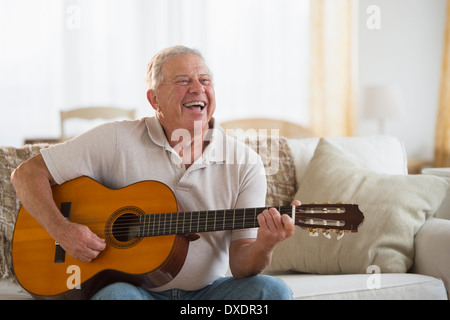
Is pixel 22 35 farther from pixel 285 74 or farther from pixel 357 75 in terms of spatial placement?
pixel 357 75

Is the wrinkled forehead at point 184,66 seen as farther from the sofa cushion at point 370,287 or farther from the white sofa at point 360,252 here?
the sofa cushion at point 370,287

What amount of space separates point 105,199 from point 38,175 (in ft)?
0.73

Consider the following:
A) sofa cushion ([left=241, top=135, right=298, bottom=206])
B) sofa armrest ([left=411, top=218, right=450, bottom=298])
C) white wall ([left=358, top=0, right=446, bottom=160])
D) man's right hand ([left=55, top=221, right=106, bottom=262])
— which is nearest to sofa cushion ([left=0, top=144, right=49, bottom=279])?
man's right hand ([left=55, top=221, right=106, bottom=262])

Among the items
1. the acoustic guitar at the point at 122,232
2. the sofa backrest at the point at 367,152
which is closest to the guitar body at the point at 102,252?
the acoustic guitar at the point at 122,232

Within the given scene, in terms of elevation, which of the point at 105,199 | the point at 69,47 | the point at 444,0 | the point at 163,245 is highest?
the point at 444,0

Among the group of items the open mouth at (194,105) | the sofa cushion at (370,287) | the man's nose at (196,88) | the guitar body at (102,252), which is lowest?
the sofa cushion at (370,287)

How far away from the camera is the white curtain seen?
3.73 meters

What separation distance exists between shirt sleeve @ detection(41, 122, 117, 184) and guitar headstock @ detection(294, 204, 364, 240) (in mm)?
633

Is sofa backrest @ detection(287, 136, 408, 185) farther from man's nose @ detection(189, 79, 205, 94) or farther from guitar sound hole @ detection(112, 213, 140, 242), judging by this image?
guitar sound hole @ detection(112, 213, 140, 242)

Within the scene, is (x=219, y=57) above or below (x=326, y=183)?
above

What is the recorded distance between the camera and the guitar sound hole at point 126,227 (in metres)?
1.39

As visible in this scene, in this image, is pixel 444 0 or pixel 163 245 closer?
pixel 163 245
